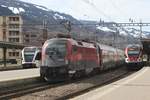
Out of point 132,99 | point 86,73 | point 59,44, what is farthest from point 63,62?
point 132,99

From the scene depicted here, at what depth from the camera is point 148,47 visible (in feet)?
237

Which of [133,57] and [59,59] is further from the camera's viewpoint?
[133,57]

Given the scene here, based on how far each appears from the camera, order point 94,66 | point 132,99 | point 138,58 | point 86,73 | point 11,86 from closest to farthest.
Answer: point 132,99, point 11,86, point 86,73, point 94,66, point 138,58

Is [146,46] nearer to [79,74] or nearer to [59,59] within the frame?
[79,74]

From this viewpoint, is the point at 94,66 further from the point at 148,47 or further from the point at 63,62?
the point at 148,47

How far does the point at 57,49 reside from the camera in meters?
29.6

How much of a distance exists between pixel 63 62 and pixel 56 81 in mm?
1495

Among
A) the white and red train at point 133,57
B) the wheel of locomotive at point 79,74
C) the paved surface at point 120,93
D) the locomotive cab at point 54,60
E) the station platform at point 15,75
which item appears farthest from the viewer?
the white and red train at point 133,57

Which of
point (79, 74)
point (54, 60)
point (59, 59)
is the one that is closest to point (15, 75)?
point (79, 74)

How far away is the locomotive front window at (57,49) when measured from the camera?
96.5 ft

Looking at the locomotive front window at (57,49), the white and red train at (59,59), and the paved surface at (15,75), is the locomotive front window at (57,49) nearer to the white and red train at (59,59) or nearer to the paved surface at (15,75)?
the white and red train at (59,59)

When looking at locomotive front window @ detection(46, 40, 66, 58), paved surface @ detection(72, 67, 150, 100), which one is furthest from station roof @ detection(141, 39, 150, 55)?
paved surface @ detection(72, 67, 150, 100)

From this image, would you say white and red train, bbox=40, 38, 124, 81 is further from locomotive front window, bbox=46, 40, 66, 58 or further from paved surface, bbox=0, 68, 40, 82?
paved surface, bbox=0, 68, 40, 82

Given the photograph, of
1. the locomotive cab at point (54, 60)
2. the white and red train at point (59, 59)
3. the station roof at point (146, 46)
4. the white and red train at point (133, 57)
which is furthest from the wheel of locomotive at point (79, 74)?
the station roof at point (146, 46)
